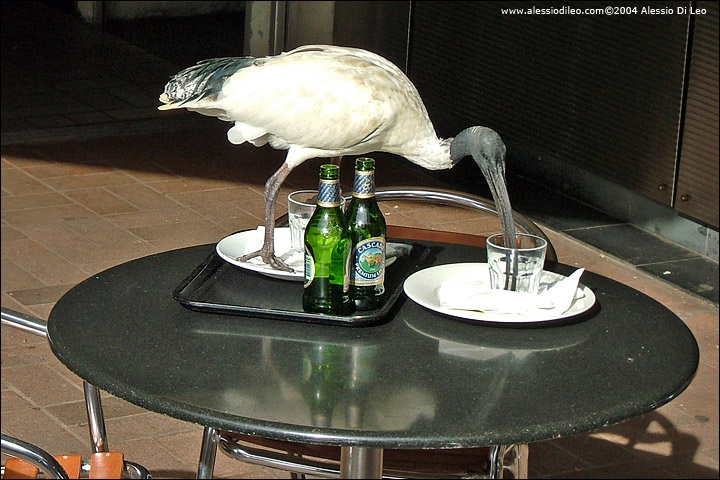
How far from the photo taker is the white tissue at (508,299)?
207 centimetres

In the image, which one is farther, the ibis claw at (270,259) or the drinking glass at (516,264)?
the ibis claw at (270,259)

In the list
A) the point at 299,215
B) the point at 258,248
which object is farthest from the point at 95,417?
the point at 299,215

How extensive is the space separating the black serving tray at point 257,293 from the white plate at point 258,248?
2cm

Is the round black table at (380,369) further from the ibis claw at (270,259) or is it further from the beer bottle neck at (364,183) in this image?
the beer bottle neck at (364,183)

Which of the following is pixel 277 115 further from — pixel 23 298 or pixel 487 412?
pixel 23 298

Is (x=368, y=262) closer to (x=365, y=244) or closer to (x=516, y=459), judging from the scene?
(x=365, y=244)

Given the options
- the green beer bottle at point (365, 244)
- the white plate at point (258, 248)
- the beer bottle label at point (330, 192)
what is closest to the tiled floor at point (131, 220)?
the white plate at point (258, 248)

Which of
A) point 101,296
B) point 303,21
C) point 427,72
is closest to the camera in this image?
point 101,296

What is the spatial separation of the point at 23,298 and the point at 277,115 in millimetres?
2383

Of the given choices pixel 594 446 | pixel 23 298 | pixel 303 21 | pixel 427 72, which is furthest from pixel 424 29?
pixel 594 446

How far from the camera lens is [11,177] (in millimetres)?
5879

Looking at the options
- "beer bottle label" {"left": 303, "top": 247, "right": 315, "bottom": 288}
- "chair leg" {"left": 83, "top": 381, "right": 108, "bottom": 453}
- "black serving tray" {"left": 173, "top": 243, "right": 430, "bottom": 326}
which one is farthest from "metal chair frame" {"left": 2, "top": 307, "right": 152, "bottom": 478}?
"beer bottle label" {"left": 303, "top": 247, "right": 315, "bottom": 288}

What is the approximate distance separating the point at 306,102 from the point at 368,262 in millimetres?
440

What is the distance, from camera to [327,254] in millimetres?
2080
